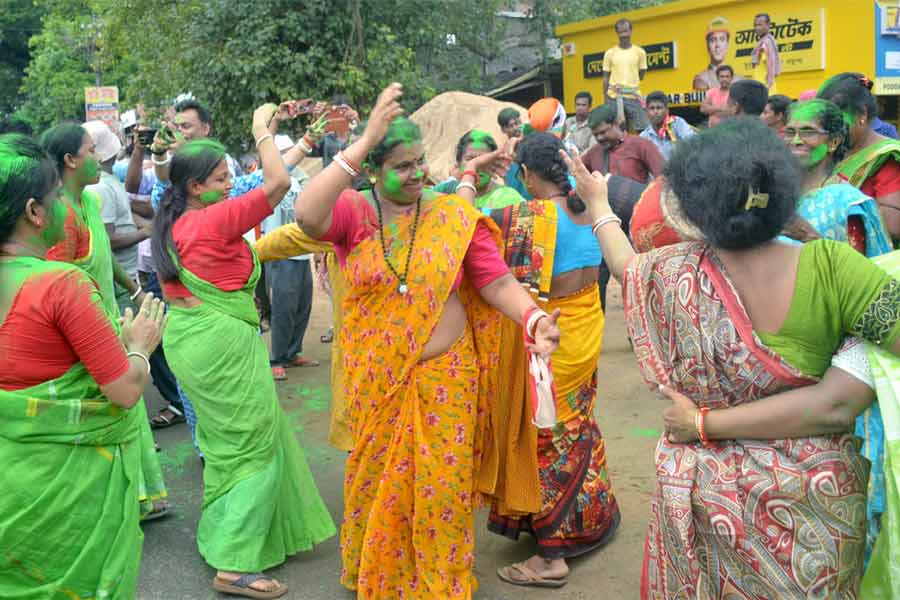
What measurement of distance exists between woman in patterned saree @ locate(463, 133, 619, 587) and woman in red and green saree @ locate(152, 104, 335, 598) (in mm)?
1040

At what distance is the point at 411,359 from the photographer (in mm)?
3334

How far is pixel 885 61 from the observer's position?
12.3 m

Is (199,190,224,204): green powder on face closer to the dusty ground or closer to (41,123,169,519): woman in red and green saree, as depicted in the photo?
(41,123,169,519): woman in red and green saree

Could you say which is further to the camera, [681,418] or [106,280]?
[106,280]

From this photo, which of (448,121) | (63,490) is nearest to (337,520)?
(63,490)

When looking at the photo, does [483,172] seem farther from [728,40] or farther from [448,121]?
[728,40]

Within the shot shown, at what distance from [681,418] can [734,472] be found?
19 cm

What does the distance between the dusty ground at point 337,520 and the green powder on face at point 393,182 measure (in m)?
1.76

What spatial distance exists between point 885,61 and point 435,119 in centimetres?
662

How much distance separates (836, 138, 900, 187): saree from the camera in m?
3.71

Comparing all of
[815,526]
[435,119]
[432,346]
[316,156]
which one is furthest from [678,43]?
[815,526]

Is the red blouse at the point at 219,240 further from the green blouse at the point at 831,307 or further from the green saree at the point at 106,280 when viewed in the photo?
the green blouse at the point at 831,307

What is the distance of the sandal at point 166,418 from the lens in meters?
6.15

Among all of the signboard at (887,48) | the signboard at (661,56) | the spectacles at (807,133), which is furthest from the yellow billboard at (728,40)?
the spectacles at (807,133)
